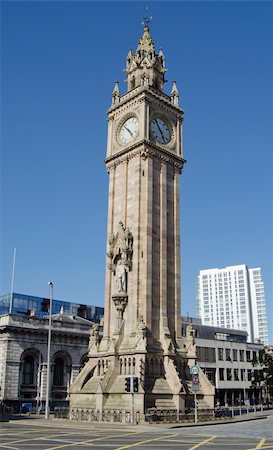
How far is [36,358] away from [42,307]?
50.7 meters

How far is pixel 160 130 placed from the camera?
59.3 meters

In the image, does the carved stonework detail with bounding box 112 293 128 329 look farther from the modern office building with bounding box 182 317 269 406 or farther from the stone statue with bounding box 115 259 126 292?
the modern office building with bounding box 182 317 269 406

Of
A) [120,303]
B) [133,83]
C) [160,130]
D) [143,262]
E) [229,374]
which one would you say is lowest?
[229,374]

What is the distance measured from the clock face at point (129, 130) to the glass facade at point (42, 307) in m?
64.6

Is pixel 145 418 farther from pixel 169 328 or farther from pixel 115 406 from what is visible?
pixel 169 328

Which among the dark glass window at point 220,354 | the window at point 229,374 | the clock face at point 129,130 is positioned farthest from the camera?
the window at point 229,374

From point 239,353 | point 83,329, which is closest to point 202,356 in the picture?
point 239,353

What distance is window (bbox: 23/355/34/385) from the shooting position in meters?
68.6

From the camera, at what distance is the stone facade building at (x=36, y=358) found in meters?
65.6

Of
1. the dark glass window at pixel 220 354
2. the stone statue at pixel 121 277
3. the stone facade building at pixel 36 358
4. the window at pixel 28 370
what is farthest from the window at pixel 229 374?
the stone statue at pixel 121 277

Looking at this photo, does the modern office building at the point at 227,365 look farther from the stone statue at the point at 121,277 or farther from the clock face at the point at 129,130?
the clock face at the point at 129,130

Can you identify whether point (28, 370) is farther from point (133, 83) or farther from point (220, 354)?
point (220, 354)

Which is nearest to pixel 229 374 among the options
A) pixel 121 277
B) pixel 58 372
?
pixel 58 372

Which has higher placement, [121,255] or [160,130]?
[160,130]
